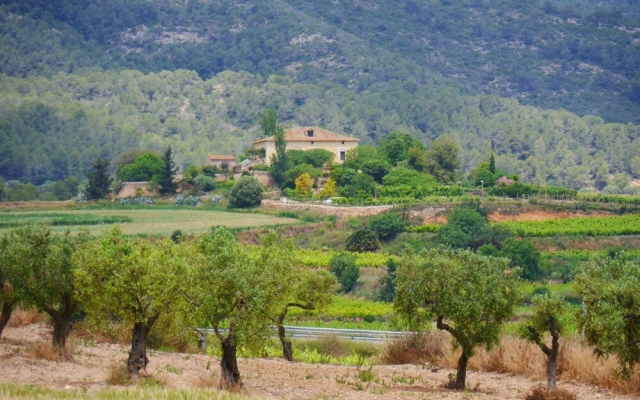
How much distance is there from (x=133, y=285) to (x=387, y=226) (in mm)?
45337

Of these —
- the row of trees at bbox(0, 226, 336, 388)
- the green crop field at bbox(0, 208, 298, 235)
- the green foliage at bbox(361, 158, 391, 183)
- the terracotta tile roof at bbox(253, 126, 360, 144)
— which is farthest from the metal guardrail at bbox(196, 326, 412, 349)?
the terracotta tile roof at bbox(253, 126, 360, 144)

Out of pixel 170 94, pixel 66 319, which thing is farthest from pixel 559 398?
pixel 170 94

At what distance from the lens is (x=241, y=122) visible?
578 ft

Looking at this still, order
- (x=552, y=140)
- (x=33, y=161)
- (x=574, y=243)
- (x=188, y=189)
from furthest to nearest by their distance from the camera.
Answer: (x=552, y=140)
(x=33, y=161)
(x=188, y=189)
(x=574, y=243)

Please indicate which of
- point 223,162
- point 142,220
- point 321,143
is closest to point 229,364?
point 142,220

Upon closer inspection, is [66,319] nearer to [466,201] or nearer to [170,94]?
[466,201]

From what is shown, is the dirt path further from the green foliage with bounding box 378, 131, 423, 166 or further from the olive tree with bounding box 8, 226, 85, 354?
Result: the olive tree with bounding box 8, 226, 85, 354

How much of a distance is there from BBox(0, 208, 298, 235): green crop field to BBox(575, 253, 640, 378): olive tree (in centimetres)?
4185

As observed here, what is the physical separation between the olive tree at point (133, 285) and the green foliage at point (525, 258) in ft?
119

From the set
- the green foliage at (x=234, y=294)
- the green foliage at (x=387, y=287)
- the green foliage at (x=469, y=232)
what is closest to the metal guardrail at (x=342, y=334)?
the green foliage at (x=234, y=294)

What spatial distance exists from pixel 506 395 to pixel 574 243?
4212 centimetres

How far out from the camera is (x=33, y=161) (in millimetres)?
146625

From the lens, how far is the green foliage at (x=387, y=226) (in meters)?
70.8

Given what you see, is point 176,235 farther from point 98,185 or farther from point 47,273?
point 47,273
